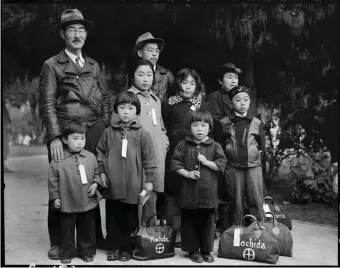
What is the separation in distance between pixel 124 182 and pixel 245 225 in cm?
133

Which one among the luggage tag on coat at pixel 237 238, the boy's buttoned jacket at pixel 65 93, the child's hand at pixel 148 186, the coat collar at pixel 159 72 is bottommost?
the luggage tag on coat at pixel 237 238

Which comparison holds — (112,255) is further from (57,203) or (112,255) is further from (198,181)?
(198,181)

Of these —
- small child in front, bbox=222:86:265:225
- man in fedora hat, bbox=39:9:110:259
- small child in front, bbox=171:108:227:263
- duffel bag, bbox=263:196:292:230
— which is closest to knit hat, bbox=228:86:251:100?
small child in front, bbox=222:86:265:225

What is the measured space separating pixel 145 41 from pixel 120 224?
5.68ft

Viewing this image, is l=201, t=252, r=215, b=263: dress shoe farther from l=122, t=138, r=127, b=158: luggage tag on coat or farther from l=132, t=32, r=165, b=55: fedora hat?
l=132, t=32, r=165, b=55: fedora hat

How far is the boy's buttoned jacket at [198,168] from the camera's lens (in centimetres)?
515

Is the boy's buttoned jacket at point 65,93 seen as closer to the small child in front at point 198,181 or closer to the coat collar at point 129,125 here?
the coat collar at point 129,125

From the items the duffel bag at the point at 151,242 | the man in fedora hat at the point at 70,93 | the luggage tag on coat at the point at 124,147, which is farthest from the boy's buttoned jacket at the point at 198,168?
the man in fedora hat at the point at 70,93

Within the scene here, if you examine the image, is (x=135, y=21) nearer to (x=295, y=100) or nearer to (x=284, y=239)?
(x=295, y=100)

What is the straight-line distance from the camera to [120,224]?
17.4ft

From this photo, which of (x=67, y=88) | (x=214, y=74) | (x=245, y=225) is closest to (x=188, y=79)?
(x=214, y=74)

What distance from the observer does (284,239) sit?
5.39 meters

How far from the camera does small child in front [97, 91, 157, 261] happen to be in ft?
17.0

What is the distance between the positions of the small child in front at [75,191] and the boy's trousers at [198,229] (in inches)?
31.6
